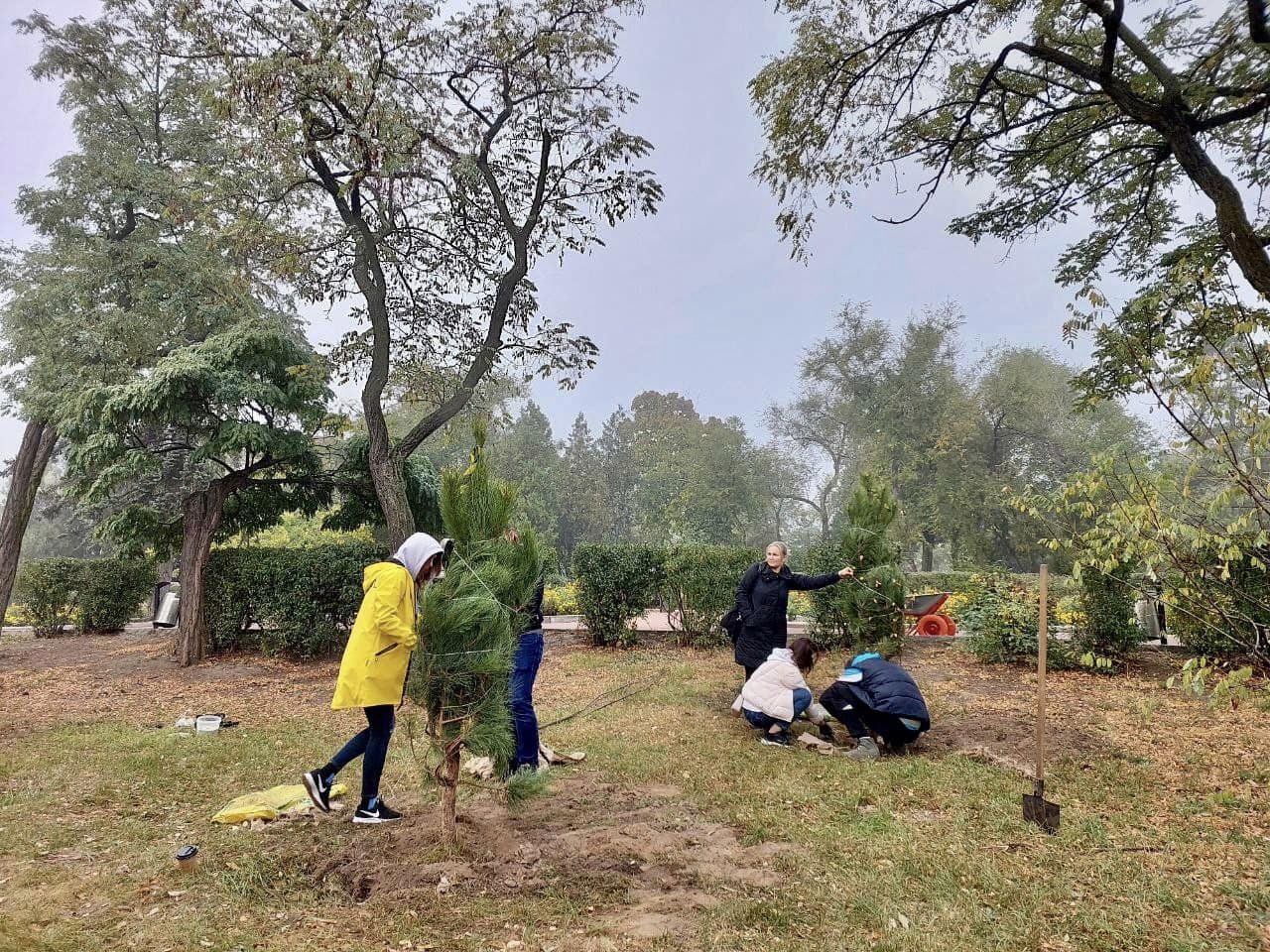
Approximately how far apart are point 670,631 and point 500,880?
8.10m

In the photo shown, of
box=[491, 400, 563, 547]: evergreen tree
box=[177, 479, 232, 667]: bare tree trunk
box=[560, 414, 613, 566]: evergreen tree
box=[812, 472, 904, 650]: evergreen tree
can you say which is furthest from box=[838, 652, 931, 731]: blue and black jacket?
box=[560, 414, 613, 566]: evergreen tree

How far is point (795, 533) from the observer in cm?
6175

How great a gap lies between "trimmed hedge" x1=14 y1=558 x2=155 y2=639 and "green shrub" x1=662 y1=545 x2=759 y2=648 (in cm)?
968

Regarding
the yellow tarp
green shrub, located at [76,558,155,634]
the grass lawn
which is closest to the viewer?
the grass lawn

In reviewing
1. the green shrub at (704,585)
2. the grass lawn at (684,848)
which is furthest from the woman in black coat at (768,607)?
the green shrub at (704,585)

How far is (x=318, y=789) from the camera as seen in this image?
372cm

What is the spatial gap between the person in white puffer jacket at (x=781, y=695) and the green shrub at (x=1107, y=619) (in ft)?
15.0

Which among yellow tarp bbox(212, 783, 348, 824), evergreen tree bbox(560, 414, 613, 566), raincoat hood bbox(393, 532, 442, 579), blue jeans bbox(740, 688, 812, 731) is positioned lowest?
yellow tarp bbox(212, 783, 348, 824)

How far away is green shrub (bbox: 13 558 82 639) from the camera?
12.2 meters

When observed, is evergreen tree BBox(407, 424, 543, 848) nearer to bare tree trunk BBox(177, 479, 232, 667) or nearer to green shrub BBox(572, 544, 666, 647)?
green shrub BBox(572, 544, 666, 647)

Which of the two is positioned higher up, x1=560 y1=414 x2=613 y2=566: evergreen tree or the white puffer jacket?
x1=560 y1=414 x2=613 y2=566: evergreen tree

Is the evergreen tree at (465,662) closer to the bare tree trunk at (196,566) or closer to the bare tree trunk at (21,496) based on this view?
the bare tree trunk at (196,566)

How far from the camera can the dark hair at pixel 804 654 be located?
5.50 m

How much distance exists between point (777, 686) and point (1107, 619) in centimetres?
514
